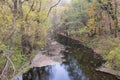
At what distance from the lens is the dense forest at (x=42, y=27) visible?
64.0 feet

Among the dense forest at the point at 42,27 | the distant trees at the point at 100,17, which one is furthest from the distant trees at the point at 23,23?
the distant trees at the point at 100,17

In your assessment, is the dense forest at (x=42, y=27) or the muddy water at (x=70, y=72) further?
the muddy water at (x=70, y=72)

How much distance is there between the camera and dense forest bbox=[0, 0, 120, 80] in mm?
19500

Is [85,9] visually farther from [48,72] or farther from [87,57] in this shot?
[48,72]

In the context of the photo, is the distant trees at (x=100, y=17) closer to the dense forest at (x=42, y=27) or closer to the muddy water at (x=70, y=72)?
the dense forest at (x=42, y=27)

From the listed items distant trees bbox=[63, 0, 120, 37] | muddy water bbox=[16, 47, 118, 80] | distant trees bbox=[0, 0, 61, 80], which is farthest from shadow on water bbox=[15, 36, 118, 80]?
distant trees bbox=[63, 0, 120, 37]

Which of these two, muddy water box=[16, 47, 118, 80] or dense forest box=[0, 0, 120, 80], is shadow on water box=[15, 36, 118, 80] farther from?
dense forest box=[0, 0, 120, 80]

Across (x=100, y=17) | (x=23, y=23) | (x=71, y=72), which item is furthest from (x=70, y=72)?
(x=100, y=17)

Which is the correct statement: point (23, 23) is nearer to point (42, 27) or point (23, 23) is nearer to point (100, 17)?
point (42, 27)

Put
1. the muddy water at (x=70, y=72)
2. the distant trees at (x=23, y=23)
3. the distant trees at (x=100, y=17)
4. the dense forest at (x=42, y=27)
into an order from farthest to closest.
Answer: the distant trees at (x=100, y=17)
the muddy water at (x=70, y=72)
the dense forest at (x=42, y=27)
the distant trees at (x=23, y=23)

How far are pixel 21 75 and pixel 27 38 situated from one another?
8.21 meters

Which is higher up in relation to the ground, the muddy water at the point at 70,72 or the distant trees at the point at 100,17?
the distant trees at the point at 100,17

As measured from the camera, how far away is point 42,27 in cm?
3086

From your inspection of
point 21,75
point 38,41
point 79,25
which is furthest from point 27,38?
point 79,25
